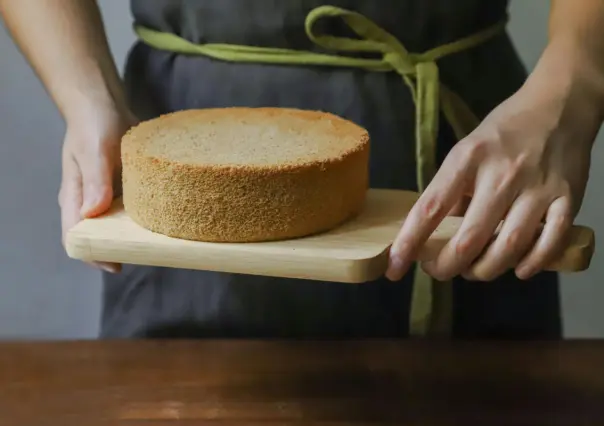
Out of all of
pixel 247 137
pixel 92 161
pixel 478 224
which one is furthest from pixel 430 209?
pixel 92 161

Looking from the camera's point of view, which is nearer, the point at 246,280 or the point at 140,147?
the point at 140,147

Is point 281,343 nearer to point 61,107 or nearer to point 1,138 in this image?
point 61,107

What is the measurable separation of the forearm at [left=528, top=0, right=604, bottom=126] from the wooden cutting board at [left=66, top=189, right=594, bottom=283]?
96mm

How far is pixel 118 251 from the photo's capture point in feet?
1.68

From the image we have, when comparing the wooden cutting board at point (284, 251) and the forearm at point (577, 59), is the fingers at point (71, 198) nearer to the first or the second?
the wooden cutting board at point (284, 251)

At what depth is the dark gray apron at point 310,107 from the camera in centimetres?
65

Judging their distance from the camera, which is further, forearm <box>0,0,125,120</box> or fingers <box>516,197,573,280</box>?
forearm <box>0,0,125,120</box>

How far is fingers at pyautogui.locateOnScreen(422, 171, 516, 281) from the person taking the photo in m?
0.50

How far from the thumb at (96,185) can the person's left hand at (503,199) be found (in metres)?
0.20

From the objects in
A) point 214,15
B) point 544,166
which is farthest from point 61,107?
point 544,166

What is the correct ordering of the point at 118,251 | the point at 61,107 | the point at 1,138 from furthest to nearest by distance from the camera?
1. the point at 1,138
2. the point at 61,107
3. the point at 118,251

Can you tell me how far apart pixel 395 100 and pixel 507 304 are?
0.66 ft

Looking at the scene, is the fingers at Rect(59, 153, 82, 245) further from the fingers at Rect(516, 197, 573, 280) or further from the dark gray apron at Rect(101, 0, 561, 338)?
the fingers at Rect(516, 197, 573, 280)

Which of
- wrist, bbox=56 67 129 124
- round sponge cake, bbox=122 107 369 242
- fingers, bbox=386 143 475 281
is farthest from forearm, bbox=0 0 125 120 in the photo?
fingers, bbox=386 143 475 281
